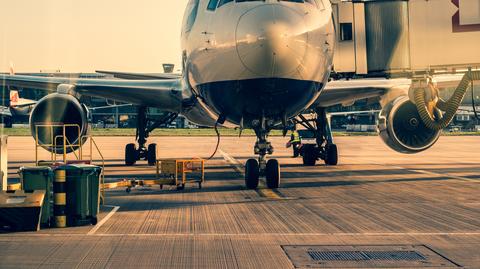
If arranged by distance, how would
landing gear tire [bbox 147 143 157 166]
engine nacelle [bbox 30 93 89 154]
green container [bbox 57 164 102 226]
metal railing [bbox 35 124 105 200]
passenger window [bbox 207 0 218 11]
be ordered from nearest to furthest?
1. green container [bbox 57 164 102 226]
2. passenger window [bbox 207 0 218 11]
3. metal railing [bbox 35 124 105 200]
4. engine nacelle [bbox 30 93 89 154]
5. landing gear tire [bbox 147 143 157 166]

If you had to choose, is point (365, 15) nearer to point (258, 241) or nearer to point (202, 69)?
point (202, 69)

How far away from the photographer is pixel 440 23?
64.6ft

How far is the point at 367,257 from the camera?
7648mm

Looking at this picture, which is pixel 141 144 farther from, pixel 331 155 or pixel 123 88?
pixel 331 155

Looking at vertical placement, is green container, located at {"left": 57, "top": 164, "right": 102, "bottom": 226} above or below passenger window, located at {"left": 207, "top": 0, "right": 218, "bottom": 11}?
below

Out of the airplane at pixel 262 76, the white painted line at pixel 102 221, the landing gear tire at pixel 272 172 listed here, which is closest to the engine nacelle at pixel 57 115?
the airplane at pixel 262 76

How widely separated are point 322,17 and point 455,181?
21.9 ft

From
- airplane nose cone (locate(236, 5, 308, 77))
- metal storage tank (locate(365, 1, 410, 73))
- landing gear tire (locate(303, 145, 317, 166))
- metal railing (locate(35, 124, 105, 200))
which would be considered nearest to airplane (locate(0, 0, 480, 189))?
airplane nose cone (locate(236, 5, 308, 77))

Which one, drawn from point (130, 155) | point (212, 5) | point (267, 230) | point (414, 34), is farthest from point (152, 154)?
point (267, 230)

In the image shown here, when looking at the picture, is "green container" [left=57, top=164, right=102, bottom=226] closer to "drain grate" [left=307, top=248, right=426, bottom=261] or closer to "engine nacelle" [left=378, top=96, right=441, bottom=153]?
"drain grate" [left=307, top=248, right=426, bottom=261]

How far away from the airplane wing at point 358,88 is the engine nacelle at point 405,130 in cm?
145

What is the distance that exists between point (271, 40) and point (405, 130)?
8.93 metres

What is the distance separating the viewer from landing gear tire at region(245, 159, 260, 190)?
47.9ft

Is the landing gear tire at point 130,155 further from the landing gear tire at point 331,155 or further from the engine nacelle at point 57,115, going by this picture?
the landing gear tire at point 331,155
